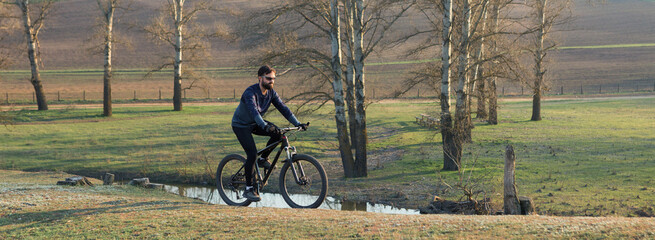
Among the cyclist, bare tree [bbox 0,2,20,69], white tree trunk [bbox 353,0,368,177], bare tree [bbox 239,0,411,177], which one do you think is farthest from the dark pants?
bare tree [bbox 0,2,20,69]

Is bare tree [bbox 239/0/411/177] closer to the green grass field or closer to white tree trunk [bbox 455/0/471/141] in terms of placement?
the green grass field

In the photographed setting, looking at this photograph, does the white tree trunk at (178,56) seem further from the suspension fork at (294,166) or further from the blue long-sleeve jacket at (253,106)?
the suspension fork at (294,166)

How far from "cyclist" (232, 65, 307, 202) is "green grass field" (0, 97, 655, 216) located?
21.5ft

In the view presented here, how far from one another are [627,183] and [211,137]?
16.7 metres

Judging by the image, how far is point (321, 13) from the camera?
16.6 m

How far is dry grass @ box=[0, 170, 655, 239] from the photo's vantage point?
7.13 m

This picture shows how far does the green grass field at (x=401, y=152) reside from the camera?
15.1 m

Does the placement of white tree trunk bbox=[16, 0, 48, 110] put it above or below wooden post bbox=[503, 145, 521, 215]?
above

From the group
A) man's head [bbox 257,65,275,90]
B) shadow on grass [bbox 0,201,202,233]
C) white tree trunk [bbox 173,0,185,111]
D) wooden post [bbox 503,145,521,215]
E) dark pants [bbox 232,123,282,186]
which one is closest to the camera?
shadow on grass [bbox 0,201,202,233]

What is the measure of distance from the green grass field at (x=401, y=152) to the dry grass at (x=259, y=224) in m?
5.80

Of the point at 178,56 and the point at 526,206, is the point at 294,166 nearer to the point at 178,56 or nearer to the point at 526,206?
the point at 526,206

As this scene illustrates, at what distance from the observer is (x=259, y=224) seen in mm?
7621

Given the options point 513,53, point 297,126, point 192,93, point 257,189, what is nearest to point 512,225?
point 297,126

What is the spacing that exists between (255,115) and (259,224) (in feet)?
5.14
